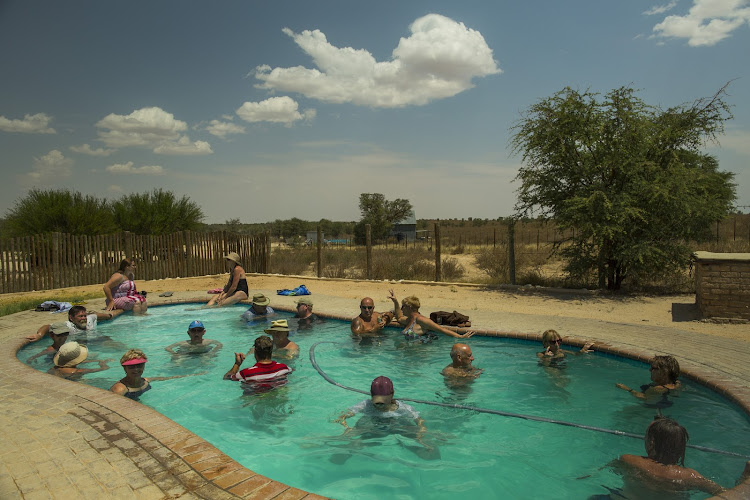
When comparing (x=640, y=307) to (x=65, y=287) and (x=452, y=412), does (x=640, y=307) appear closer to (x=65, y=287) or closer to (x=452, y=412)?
(x=452, y=412)

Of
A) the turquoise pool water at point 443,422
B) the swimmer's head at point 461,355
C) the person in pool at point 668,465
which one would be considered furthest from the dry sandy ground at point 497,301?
the person in pool at point 668,465

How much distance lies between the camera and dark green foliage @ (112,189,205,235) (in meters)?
23.0

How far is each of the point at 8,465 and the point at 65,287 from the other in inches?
519

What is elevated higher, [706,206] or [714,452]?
[706,206]

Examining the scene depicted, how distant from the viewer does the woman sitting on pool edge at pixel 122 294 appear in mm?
9773

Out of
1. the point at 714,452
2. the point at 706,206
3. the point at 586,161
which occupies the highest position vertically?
the point at 586,161

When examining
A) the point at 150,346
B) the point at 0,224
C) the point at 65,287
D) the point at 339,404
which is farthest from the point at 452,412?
the point at 0,224

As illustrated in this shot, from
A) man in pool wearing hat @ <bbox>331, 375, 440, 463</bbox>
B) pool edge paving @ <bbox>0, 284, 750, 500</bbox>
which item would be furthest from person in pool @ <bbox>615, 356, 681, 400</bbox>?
man in pool wearing hat @ <bbox>331, 375, 440, 463</bbox>

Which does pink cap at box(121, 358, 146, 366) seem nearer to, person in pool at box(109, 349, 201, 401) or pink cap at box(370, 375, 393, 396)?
person in pool at box(109, 349, 201, 401)

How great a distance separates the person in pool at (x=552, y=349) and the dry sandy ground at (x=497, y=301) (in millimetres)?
1628

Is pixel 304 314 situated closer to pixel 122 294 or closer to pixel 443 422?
pixel 122 294

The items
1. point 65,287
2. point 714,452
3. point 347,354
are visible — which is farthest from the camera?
point 65,287

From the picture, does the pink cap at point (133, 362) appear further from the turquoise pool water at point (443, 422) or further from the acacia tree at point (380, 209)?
the acacia tree at point (380, 209)

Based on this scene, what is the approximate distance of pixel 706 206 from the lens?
35.9ft
